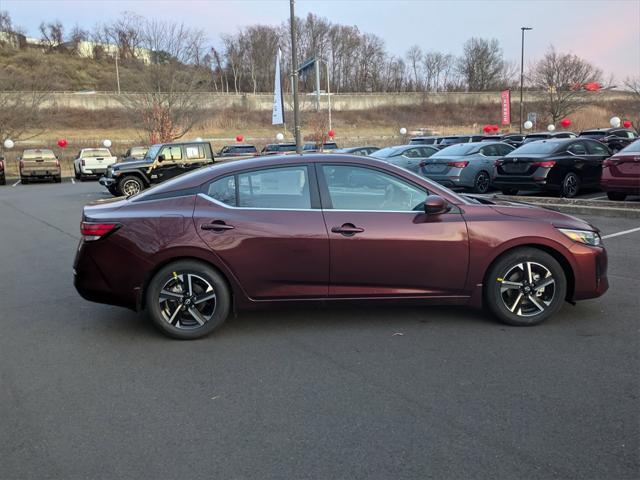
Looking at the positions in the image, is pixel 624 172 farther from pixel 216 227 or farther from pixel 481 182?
pixel 216 227

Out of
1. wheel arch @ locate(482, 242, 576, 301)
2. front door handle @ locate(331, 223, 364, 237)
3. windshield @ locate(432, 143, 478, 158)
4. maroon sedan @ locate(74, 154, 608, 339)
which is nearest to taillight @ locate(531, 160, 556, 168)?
windshield @ locate(432, 143, 478, 158)

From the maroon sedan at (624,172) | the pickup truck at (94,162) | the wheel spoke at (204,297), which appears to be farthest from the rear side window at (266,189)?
the pickup truck at (94,162)

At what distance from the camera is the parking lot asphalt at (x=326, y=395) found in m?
3.00

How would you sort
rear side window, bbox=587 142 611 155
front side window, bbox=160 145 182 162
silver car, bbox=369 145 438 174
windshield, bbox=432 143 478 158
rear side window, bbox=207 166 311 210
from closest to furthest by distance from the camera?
rear side window, bbox=207 166 311 210, rear side window, bbox=587 142 611 155, windshield, bbox=432 143 478 158, front side window, bbox=160 145 182 162, silver car, bbox=369 145 438 174

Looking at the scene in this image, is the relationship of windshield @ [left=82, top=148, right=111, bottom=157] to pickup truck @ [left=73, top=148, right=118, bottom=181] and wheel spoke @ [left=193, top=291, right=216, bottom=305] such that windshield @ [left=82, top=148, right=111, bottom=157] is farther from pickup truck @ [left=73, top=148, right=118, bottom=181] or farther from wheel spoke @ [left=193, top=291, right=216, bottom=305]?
wheel spoke @ [left=193, top=291, right=216, bottom=305]

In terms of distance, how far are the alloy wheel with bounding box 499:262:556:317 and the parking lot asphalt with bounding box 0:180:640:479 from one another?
0.22m

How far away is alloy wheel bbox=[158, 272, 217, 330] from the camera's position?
16.1 feet

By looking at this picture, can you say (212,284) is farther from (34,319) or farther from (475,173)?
(475,173)

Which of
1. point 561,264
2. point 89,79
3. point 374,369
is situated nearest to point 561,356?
point 561,264

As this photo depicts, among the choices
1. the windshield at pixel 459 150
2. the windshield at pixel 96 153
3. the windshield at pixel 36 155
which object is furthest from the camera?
the windshield at pixel 96 153

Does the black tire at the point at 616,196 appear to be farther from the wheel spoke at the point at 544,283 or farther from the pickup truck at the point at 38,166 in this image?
the pickup truck at the point at 38,166

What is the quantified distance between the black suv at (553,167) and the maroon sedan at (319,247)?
28.5ft

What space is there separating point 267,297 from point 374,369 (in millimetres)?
1248

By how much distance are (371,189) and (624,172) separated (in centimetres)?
877
